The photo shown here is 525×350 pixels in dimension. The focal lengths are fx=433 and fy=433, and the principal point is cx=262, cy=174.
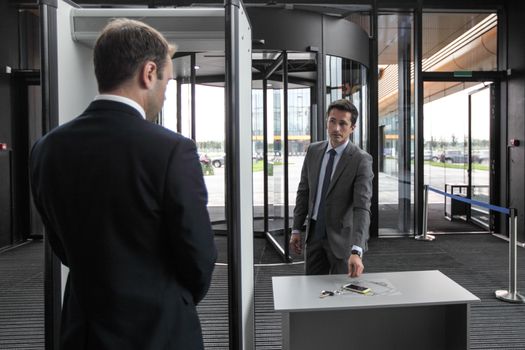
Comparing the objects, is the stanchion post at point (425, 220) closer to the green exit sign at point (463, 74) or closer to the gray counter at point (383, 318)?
the green exit sign at point (463, 74)

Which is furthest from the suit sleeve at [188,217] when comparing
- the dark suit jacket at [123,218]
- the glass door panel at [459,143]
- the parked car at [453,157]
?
the parked car at [453,157]

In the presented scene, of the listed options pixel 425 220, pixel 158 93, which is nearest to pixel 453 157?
pixel 425 220

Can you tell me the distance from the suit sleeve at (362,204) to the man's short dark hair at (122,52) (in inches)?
63.7

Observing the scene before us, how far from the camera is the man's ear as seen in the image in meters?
1.06

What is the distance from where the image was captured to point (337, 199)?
248cm

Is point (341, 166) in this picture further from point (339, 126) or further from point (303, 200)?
point (303, 200)

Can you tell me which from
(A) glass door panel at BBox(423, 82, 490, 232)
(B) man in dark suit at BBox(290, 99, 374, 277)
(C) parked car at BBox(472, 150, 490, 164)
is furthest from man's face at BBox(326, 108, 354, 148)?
(C) parked car at BBox(472, 150, 490, 164)

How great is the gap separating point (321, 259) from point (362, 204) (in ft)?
1.51

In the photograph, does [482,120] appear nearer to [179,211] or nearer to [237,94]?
[237,94]

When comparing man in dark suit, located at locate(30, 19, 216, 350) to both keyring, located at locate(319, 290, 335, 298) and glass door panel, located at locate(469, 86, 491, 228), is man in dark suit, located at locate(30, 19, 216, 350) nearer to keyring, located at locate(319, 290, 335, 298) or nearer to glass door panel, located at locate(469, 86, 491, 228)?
keyring, located at locate(319, 290, 335, 298)

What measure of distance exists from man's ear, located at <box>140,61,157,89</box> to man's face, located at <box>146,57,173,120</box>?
0.02 meters

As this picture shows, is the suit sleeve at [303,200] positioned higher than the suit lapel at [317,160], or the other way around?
the suit lapel at [317,160]

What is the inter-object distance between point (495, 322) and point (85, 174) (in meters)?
3.57

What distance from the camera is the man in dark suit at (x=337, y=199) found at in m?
2.42
